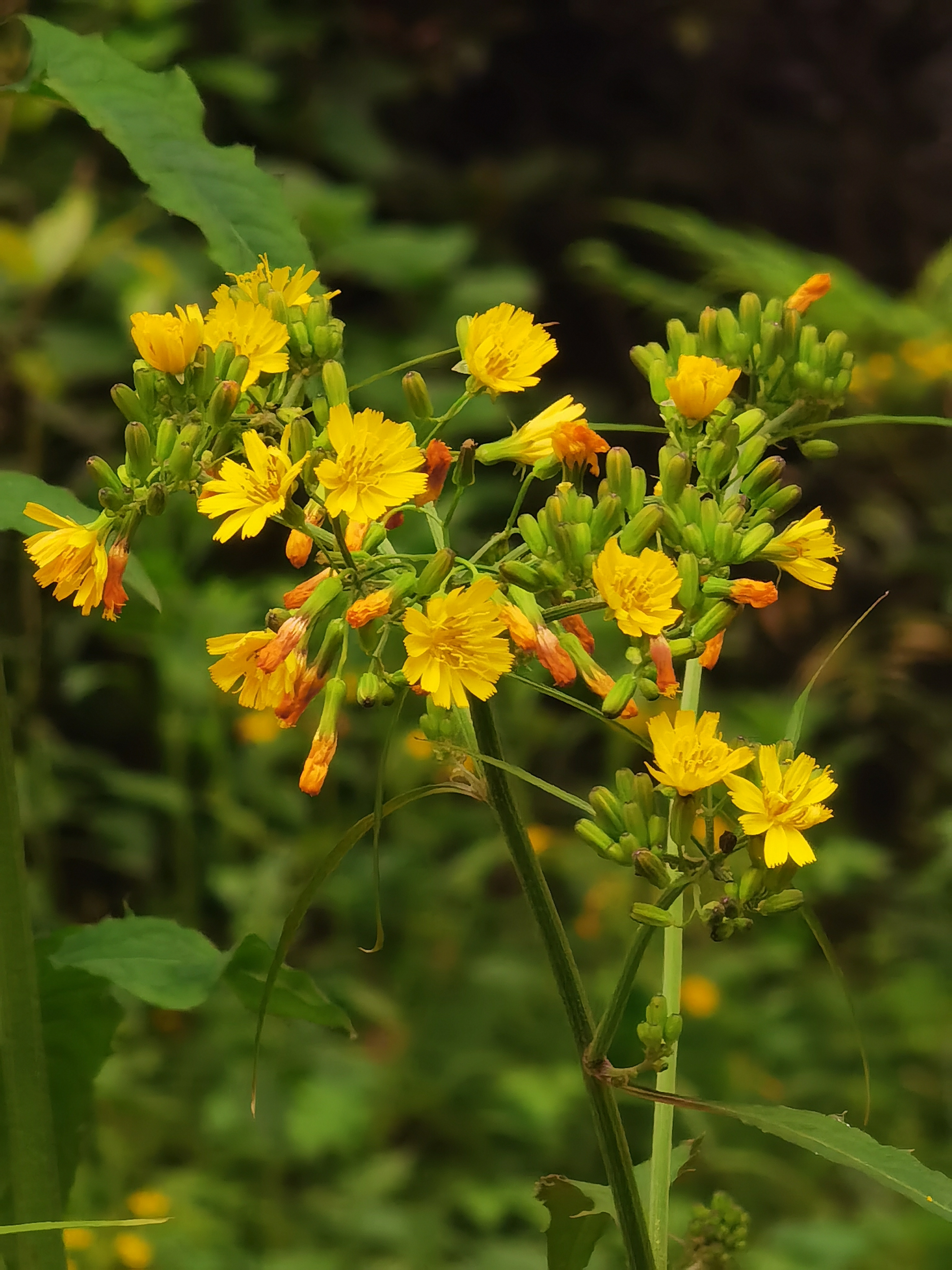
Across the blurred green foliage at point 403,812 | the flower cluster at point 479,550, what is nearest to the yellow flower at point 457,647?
the flower cluster at point 479,550

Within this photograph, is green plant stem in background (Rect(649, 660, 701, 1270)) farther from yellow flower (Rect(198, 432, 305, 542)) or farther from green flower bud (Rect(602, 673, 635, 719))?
yellow flower (Rect(198, 432, 305, 542))

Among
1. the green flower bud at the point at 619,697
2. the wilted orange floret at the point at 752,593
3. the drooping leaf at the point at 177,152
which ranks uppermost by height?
the drooping leaf at the point at 177,152

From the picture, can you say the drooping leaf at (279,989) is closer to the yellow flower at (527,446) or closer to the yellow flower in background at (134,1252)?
the yellow flower at (527,446)

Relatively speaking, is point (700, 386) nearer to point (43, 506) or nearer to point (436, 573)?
point (436, 573)

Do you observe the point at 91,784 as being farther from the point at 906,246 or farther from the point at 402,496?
the point at 906,246

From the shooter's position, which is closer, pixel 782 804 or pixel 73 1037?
pixel 782 804

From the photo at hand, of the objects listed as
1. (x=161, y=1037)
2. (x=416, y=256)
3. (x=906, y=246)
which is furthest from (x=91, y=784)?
(x=906, y=246)

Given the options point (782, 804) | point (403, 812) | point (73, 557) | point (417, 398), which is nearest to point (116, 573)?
point (73, 557)
